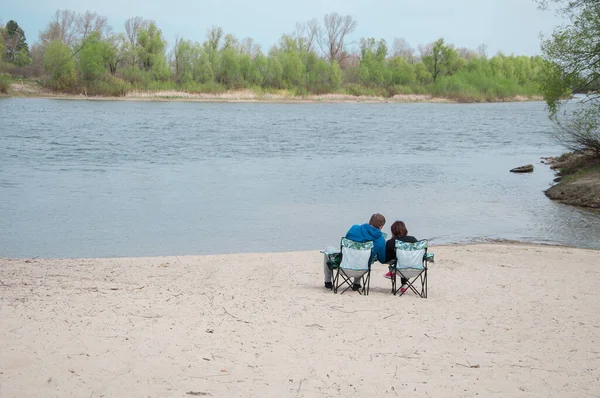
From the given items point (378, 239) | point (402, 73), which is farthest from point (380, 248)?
point (402, 73)

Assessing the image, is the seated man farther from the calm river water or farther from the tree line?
the tree line

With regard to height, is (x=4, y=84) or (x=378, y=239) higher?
(x=4, y=84)

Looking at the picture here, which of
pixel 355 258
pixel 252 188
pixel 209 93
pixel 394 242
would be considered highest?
pixel 209 93

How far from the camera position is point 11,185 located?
25.5m

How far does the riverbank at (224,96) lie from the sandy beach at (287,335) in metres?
84.7

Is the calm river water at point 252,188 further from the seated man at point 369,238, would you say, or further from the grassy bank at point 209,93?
the grassy bank at point 209,93

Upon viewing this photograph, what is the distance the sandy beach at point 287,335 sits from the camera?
6.52 metres

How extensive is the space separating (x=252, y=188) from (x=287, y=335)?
58.9 feet

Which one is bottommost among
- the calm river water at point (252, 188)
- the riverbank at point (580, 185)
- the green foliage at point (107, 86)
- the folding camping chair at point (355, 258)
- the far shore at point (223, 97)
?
the calm river water at point (252, 188)

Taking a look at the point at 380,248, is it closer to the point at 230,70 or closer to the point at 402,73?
the point at 230,70

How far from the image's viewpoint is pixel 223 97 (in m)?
102

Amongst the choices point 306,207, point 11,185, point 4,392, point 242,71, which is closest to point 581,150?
point 306,207

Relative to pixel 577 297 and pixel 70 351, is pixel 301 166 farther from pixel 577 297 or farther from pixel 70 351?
pixel 70 351

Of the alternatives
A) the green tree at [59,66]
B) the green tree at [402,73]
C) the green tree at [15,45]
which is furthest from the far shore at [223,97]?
the green tree at [15,45]
